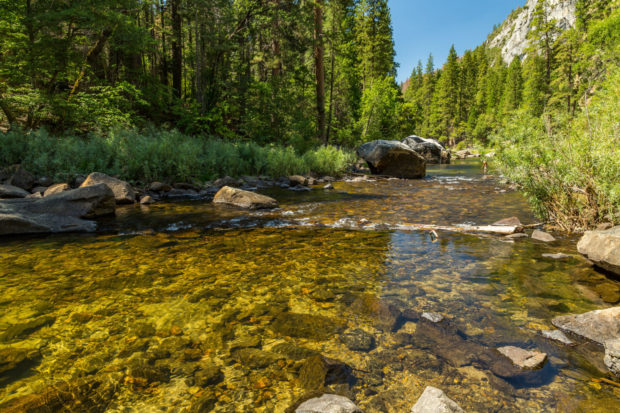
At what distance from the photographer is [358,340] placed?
8.05 feet

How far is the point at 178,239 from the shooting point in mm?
5258

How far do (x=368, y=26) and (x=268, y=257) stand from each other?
1472 inches

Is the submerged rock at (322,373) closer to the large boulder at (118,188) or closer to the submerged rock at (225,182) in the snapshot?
the large boulder at (118,188)

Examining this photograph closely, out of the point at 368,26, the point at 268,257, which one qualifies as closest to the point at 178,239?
the point at 268,257

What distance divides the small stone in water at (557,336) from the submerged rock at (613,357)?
306mm

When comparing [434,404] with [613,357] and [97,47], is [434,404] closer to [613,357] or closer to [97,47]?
[613,357]

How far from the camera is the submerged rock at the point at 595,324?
2.33 metres

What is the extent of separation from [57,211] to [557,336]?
8.23 meters

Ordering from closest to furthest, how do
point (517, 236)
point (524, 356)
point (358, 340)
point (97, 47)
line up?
1. point (524, 356)
2. point (358, 340)
3. point (517, 236)
4. point (97, 47)

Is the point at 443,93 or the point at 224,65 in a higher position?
the point at 443,93

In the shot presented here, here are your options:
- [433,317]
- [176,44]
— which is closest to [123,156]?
[433,317]

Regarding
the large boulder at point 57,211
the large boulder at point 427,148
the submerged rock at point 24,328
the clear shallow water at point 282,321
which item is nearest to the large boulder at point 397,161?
the large boulder at point 427,148

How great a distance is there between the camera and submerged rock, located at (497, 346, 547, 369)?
210 cm

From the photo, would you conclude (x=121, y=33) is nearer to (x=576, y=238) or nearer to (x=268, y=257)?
(x=268, y=257)
